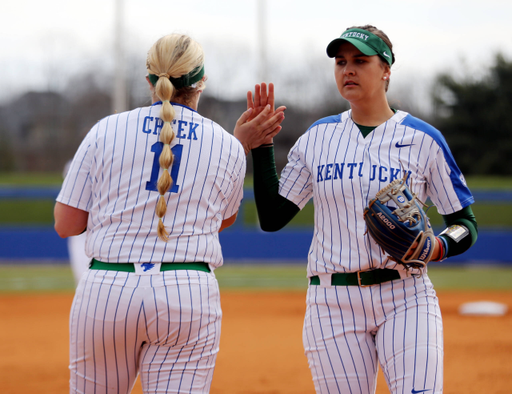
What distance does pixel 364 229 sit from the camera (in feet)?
8.55

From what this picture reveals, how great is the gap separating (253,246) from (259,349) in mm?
6933

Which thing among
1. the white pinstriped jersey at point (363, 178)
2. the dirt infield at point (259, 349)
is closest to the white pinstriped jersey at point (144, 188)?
the white pinstriped jersey at point (363, 178)

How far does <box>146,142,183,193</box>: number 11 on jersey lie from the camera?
2.12 meters

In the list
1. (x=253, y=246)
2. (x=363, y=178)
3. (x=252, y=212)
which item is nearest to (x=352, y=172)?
(x=363, y=178)

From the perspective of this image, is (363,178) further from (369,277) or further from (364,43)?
(364,43)

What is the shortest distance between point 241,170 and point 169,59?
488 mm

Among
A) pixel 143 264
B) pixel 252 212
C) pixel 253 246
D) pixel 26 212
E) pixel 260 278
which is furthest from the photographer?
pixel 26 212

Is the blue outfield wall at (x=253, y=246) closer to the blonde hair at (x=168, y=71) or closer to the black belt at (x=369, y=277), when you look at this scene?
the black belt at (x=369, y=277)

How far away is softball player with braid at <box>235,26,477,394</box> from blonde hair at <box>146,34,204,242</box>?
77 centimetres

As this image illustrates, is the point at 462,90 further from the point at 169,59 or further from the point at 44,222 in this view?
the point at 169,59

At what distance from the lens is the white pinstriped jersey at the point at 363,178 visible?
2619mm

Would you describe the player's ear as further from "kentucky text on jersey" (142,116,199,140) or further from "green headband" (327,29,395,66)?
"kentucky text on jersey" (142,116,199,140)

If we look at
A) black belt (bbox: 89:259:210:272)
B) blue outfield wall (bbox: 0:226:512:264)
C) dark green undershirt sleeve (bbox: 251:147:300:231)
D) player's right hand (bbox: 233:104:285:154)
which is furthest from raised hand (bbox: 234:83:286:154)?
blue outfield wall (bbox: 0:226:512:264)

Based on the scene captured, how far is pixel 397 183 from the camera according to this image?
2.52 m
